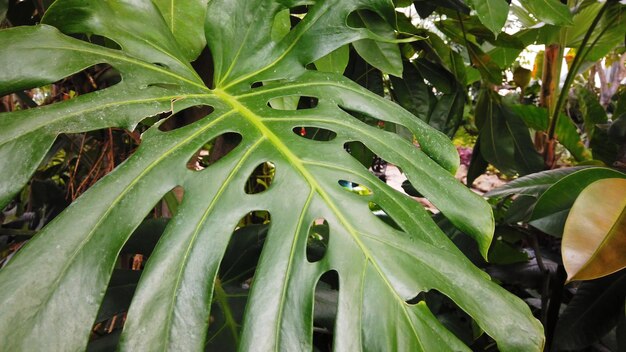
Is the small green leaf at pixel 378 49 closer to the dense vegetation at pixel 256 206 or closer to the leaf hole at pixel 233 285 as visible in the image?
the dense vegetation at pixel 256 206

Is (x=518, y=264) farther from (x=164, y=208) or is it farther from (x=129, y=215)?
(x=129, y=215)

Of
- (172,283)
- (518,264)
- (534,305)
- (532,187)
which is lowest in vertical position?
(534,305)

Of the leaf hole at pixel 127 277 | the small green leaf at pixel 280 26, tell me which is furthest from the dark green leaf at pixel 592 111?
the leaf hole at pixel 127 277

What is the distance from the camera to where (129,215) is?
0.42 m

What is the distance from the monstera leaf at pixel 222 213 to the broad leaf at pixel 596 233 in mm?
191

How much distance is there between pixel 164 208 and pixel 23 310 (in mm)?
734

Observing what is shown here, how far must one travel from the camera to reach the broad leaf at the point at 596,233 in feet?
1.98

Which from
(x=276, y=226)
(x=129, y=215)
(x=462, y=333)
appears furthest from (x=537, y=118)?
(x=129, y=215)

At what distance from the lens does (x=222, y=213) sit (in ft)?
1.52

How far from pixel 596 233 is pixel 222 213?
1.66 ft

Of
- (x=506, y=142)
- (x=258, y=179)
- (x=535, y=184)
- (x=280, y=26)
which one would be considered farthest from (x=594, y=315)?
(x=258, y=179)

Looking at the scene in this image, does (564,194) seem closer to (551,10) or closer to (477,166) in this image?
(551,10)

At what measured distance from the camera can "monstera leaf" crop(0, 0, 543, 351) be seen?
1.21 feet

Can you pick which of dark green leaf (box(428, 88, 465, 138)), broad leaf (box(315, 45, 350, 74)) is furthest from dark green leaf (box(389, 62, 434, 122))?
broad leaf (box(315, 45, 350, 74))
